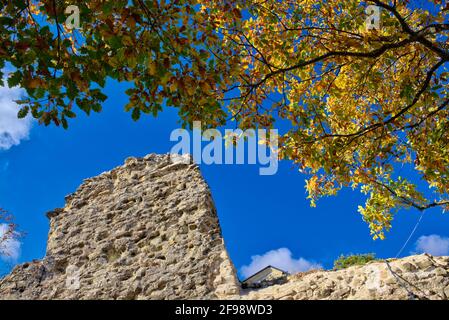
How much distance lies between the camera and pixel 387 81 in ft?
29.0

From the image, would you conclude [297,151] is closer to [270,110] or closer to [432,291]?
[270,110]

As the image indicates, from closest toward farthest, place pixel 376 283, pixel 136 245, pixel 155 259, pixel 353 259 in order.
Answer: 1. pixel 376 283
2. pixel 155 259
3. pixel 136 245
4. pixel 353 259

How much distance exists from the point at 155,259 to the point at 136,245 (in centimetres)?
61

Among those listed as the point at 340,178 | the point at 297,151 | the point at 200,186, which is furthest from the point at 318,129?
the point at 200,186

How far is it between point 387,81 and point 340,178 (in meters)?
2.67

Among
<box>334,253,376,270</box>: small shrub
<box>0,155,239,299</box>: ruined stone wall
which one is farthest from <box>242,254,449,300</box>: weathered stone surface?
<box>334,253,376,270</box>: small shrub

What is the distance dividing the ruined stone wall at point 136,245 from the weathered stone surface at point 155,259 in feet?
0.06

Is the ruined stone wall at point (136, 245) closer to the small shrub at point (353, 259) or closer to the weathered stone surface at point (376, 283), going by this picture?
the weathered stone surface at point (376, 283)

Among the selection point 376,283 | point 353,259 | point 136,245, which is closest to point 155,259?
point 136,245

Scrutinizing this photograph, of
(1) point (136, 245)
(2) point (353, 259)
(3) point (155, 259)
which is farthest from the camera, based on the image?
(2) point (353, 259)

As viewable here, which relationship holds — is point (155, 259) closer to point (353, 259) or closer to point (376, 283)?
point (376, 283)

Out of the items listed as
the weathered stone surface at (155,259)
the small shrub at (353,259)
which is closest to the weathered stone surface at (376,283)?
the weathered stone surface at (155,259)

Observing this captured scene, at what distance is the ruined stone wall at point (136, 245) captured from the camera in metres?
6.52

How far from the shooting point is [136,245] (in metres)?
7.38
